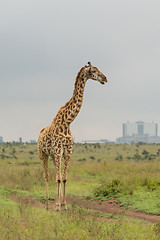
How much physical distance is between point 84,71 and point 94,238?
559 cm

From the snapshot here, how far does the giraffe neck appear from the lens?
10531 millimetres

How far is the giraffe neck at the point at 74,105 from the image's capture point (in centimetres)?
1053

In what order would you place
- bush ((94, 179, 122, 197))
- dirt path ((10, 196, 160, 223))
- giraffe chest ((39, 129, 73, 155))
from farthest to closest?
bush ((94, 179, 122, 197)) < dirt path ((10, 196, 160, 223)) < giraffe chest ((39, 129, 73, 155))

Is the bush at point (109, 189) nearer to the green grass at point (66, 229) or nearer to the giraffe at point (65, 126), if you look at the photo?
the giraffe at point (65, 126)

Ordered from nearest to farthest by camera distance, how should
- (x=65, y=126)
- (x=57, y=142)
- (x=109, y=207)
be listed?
1. (x=57, y=142)
2. (x=65, y=126)
3. (x=109, y=207)

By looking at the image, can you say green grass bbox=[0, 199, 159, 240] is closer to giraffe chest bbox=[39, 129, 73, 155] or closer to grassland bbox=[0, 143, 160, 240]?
grassland bbox=[0, 143, 160, 240]

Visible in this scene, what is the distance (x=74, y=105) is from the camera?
34.8ft

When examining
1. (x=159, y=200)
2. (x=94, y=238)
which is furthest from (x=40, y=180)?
(x=94, y=238)

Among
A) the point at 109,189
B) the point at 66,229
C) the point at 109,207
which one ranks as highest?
the point at 66,229

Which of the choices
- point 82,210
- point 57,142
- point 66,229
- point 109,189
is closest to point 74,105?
point 57,142

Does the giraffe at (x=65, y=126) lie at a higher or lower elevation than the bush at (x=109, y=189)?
higher

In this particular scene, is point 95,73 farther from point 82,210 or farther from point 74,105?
point 82,210

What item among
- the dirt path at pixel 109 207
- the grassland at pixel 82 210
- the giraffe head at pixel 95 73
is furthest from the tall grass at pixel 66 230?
the giraffe head at pixel 95 73

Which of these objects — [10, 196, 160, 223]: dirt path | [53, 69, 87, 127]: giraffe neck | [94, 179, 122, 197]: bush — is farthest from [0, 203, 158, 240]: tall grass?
[94, 179, 122, 197]: bush
